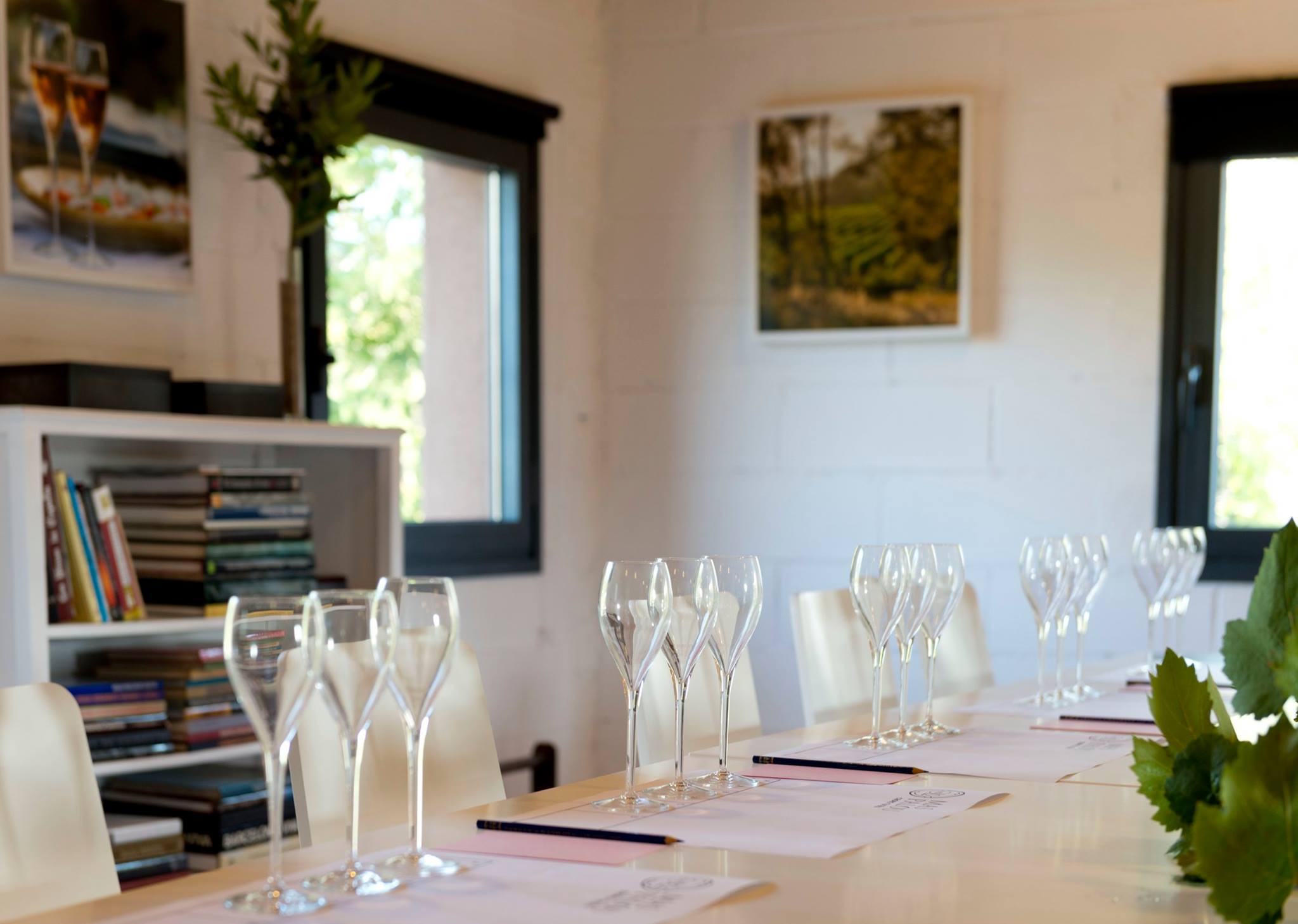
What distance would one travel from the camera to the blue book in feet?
8.45

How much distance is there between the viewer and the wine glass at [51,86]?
9.15ft

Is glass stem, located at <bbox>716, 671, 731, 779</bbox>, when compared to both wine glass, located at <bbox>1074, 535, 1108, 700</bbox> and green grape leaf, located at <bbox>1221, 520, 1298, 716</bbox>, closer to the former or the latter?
green grape leaf, located at <bbox>1221, 520, 1298, 716</bbox>

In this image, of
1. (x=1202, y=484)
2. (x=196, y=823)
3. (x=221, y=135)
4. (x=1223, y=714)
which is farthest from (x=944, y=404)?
(x=1223, y=714)

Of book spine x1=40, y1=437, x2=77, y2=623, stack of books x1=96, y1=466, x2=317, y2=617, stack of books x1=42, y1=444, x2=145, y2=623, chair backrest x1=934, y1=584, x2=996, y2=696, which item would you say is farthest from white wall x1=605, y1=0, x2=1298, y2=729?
book spine x1=40, y1=437, x2=77, y2=623

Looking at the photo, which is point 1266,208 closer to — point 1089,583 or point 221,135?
point 1089,583

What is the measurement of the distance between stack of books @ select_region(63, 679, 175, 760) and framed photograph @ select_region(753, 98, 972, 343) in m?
2.18

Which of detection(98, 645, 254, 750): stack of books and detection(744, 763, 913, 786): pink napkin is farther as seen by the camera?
detection(98, 645, 254, 750): stack of books

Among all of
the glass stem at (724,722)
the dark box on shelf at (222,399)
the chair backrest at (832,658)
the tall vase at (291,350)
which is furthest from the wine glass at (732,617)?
the tall vase at (291,350)

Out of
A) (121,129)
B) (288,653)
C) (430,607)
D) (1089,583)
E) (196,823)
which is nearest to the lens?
(288,653)

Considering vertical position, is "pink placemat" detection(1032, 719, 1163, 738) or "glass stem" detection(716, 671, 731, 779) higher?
"glass stem" detection(716, 671, 731, 779)

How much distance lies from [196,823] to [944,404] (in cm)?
228

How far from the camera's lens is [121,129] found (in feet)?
9.69

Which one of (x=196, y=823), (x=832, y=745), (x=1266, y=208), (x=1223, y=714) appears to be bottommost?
(x=196, y=823)

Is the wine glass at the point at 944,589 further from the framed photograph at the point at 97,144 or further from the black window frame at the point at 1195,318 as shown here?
the black window frame at the point at 1195,318
